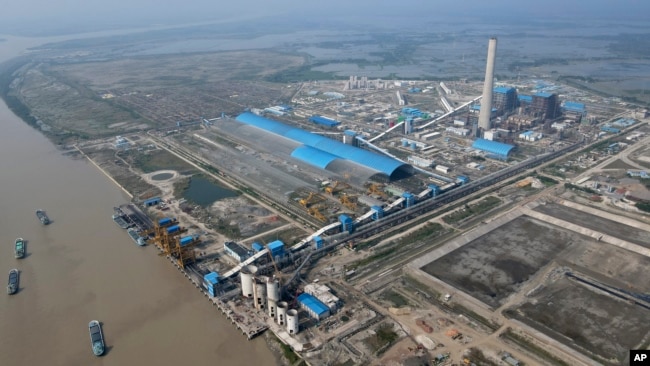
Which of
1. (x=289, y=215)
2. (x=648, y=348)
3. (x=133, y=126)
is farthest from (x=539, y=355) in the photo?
(x=133, y=126)

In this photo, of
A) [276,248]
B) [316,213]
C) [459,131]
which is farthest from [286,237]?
[459,131]

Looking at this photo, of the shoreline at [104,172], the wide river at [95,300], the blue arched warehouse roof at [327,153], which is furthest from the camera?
the blue arched warehouse roof at [327,153]

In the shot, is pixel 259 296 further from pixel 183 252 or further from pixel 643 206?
pixel 643 206

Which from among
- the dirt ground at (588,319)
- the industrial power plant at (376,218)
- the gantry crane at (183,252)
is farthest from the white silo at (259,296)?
the dirt ground at (588,319)

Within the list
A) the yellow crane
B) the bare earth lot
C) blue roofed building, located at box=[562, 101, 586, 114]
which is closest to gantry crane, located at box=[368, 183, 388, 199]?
the yellow crane

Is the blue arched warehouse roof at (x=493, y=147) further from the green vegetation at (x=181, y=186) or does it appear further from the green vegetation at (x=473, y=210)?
the green vegetation at (x=181, y=186)

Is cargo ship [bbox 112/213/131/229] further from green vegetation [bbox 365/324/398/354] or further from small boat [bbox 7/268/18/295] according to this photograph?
green vegetation [bbox 365/324/398/354]

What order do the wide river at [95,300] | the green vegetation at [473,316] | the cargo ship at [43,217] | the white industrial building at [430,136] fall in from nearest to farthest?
the wide river at [95,300]
the green vegetation at [473,316]
the cargo ship at [43,217]
the white industrial building at [430,136]
